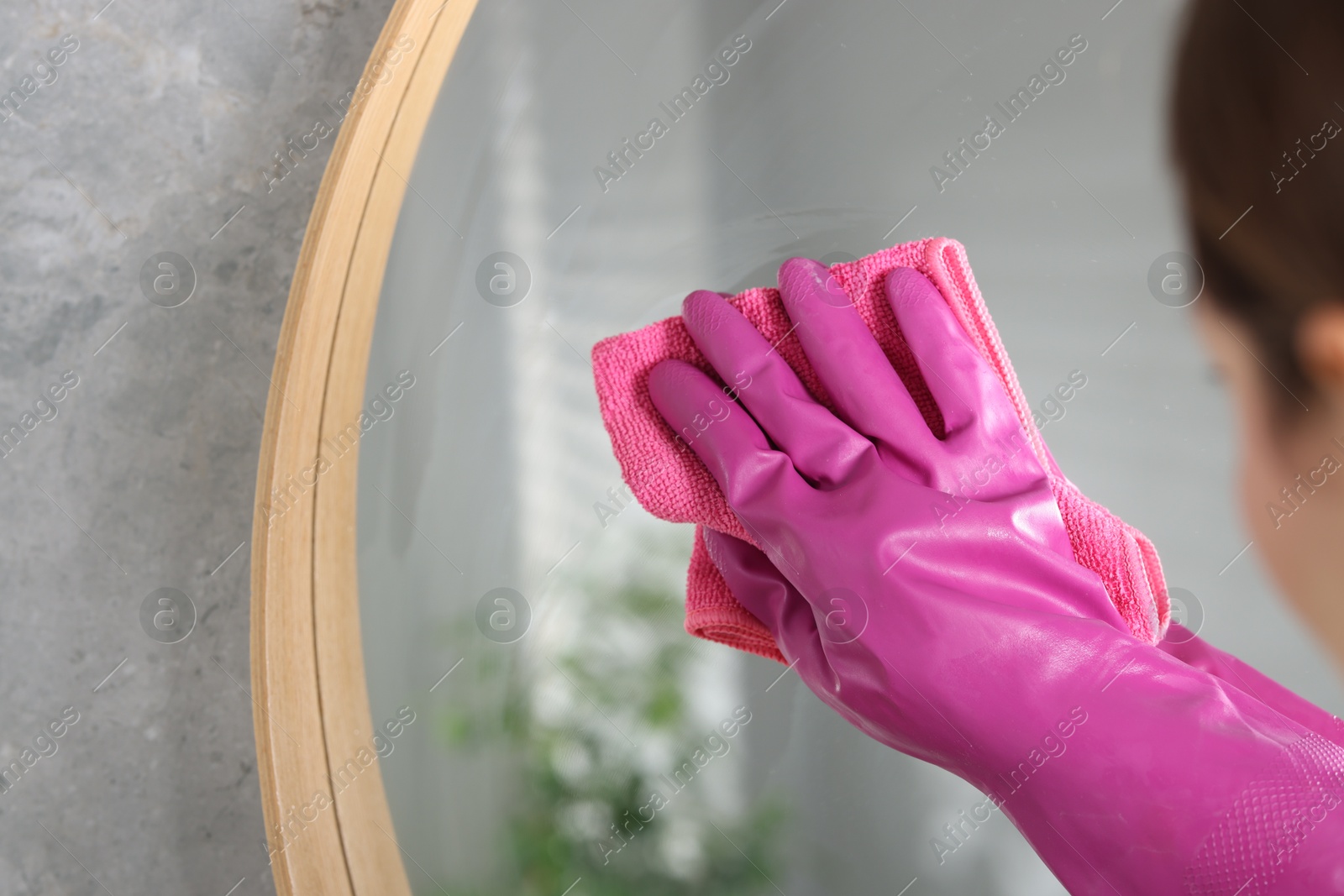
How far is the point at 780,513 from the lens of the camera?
0.39m

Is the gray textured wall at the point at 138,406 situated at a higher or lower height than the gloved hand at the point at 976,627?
higher

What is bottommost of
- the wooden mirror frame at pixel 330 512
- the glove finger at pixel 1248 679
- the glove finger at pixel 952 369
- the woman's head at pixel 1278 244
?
the glove finger at pixel 1248 679

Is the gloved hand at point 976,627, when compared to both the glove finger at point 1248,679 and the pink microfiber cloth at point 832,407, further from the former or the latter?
the glove finger at point 1248,679

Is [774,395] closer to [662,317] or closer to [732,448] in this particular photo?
[732,448]

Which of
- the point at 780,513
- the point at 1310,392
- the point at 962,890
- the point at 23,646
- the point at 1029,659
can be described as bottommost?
the point at 962,890

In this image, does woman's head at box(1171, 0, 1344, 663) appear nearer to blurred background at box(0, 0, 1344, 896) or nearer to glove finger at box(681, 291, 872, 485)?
blurred background at box(0, 0, 1344, 896)

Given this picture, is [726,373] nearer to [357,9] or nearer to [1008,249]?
[1008,249]

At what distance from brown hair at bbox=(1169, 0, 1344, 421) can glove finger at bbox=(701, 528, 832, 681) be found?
33 centimetres

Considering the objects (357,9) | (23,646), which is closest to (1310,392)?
(357,9)

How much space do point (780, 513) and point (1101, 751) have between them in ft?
0.55

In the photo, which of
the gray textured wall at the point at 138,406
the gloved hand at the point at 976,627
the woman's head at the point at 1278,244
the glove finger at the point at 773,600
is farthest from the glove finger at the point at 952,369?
the gray textured wall at the point at 138,406

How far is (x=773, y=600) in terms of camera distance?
438 mm

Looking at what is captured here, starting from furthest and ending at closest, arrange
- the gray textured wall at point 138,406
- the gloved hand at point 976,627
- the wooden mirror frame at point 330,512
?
1. the gray textured wall at point 138,406
2. the wooden mirror frame at point 330,512
3. the gloved hand at point 976,627

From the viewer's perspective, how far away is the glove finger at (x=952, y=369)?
39 centimetres
